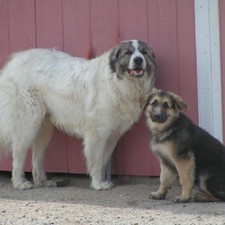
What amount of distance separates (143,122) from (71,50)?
138cm

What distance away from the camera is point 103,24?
7.43 m

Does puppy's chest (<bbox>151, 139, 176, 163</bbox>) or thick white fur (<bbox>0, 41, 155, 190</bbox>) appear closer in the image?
puppy's chest (<bbox>151, 139, 176, 163</bbox>)

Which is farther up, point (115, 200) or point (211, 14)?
point (211, 14)

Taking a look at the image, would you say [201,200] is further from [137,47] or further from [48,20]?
[48,20]

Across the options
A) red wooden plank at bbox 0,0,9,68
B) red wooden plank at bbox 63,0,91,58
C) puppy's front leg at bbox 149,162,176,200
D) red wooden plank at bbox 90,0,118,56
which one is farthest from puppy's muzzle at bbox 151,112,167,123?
red wooden plank at bbox 0,0,9,68

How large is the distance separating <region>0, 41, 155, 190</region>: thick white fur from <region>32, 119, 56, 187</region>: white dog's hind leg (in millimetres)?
90

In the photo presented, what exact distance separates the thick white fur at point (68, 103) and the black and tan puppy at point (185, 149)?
0.89m

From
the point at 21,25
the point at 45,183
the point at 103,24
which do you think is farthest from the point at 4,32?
the point at 45,183

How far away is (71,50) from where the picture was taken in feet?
25.3

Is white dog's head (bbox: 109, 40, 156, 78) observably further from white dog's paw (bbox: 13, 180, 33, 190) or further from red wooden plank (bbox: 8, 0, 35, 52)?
white dog's paw (bbox: 13, 180, 33, 190)

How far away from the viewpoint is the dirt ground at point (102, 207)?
5391 millimetres

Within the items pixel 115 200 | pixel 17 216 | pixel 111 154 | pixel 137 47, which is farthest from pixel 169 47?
pixel 17 216

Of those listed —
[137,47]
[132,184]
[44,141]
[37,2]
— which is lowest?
[132,184]

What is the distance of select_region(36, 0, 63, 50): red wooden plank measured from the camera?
7703 mm
